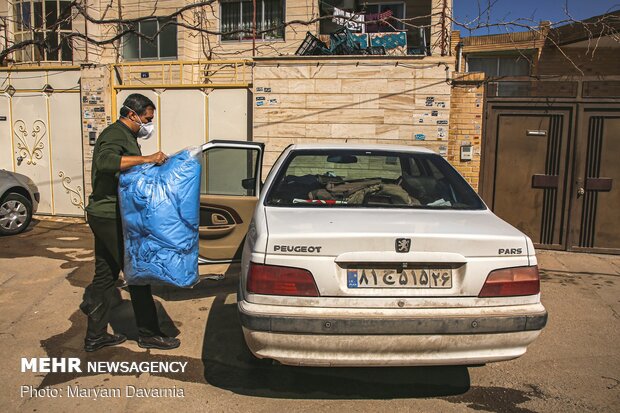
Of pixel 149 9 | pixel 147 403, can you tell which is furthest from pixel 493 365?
pixel 149 9

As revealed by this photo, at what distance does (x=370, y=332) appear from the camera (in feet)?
8.75

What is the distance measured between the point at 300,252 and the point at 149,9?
12071mm

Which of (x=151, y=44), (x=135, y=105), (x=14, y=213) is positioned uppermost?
(x=151, y=44)

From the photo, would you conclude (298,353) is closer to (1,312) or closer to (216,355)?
(216,355)

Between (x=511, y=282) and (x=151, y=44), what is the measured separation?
39.1 ft

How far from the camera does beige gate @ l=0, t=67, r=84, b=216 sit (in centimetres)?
889

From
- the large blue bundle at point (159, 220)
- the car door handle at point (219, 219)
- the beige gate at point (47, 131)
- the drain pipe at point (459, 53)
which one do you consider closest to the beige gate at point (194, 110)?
the beige gate at point (47, 131)

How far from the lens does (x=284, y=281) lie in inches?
107

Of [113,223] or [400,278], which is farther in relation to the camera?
[113,223]

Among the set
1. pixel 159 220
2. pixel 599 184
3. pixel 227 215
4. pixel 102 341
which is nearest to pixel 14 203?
pixel 227 215

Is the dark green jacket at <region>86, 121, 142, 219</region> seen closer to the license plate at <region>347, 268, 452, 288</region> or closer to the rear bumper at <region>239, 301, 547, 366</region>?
the rear bumper at <region>239, 301, 547, 366</region>

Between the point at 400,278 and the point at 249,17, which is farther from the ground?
the point at 249,17

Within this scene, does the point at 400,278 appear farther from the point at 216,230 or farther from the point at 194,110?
the point at 194,110

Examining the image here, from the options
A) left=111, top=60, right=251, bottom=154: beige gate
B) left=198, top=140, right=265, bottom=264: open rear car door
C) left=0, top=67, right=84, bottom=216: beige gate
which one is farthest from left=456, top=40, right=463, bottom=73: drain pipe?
left=198, top=140, right=265, bottom=264: open rear car door
